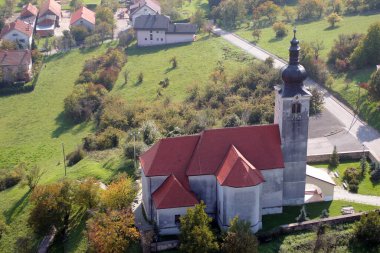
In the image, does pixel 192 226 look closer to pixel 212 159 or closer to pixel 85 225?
pixel 212 159

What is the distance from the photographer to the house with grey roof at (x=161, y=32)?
403ft

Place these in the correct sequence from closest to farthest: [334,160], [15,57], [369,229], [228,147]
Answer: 1. [369,229]
2. [228,147]
3. [334,160]
4. [15,57]

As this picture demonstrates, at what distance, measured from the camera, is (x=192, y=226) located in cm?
4731

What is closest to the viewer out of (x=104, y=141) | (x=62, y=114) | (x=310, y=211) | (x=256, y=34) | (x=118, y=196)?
(x=118, y=196)

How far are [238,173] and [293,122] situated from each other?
797cm

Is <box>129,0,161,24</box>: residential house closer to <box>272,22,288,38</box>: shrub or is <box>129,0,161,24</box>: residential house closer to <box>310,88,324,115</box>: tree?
<box>272,22,288,38</box>: shrub

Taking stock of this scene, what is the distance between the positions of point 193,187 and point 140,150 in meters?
13.3

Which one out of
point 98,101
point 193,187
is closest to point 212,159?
point 193,187

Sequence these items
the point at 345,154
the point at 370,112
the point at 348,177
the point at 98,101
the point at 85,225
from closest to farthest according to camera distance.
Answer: the point at 85,225
the point at 348,177
the point at 345,154
the point at 370,112
the point at 98,101

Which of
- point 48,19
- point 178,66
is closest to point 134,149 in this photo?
point 178,66

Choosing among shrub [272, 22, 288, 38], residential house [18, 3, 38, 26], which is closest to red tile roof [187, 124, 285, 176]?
shrub [272, 22, 288, 38]

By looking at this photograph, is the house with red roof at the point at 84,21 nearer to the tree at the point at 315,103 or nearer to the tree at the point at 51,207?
the tree at the point at 315,103

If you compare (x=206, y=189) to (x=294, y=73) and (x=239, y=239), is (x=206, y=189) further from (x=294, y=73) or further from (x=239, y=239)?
(x=294, y=73)

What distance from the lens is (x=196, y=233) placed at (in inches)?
1829
